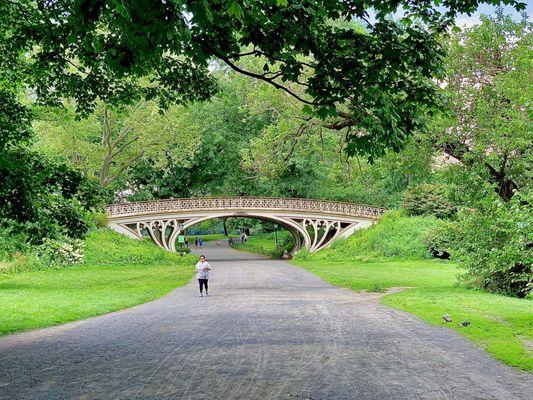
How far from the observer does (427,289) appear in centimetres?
2103

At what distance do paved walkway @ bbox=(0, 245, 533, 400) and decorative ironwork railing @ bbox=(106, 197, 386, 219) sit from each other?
28.9m

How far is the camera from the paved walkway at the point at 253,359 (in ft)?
24.6

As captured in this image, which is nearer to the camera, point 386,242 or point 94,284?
point 94,284

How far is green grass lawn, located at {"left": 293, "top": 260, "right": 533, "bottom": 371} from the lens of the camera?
34.6 ft

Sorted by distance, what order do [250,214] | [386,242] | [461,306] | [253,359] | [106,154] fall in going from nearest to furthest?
[253,359]
[461,306]
[386,242]
[106,154]
[250,214]

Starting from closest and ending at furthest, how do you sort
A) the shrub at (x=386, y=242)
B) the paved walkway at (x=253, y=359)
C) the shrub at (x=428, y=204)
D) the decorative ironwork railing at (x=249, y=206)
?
the paved walkway at (x=253, y=359), the shrub at (x=386, y=242), the shrub at (x=428, y=204), the decorative ironwork railing at (x=249, y=206)

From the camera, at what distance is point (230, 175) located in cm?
5591

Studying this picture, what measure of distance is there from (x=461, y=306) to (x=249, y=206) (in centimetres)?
3140

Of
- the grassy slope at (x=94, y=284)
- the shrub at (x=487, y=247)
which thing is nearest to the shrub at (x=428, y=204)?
the grassy slope at (x=94, y=284)

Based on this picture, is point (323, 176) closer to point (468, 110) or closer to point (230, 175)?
point (230, 175)

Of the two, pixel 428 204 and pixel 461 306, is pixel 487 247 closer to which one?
pixel 461 306

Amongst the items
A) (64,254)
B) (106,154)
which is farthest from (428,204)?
(64,254)

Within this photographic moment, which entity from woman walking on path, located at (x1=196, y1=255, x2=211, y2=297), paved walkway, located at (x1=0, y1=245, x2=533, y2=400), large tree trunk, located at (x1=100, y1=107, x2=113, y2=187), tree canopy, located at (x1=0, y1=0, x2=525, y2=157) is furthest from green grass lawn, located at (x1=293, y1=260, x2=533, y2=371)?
large tree trunk, located at (x1=100, y1=107, x2=113, y2=187)

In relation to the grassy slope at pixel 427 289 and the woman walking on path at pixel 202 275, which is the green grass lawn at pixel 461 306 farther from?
the woman walking on path at pixel 202 275
